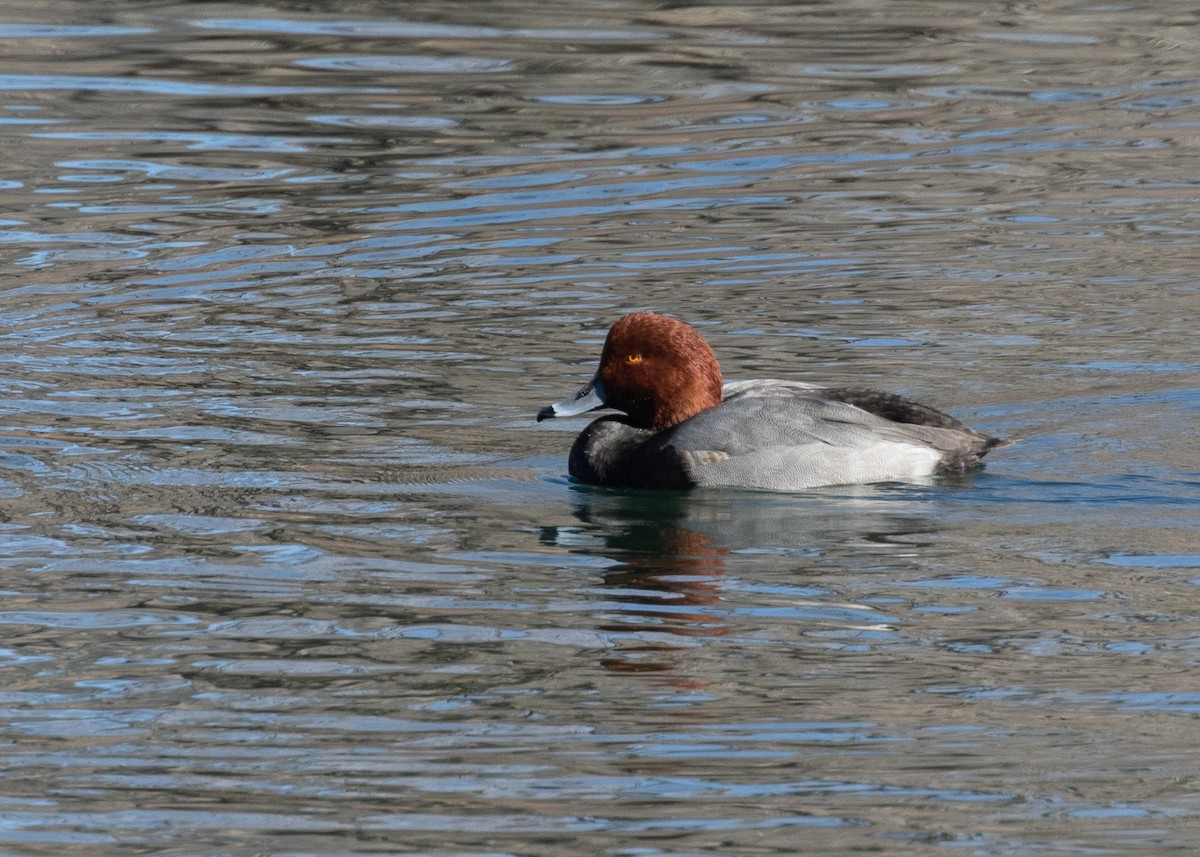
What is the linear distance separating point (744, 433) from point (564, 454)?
1216 millimetres

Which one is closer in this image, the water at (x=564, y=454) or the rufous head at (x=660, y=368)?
the water at (x=564, y=454)

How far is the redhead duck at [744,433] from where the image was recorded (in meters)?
8.92

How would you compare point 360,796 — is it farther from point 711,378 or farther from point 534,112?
point 534,112

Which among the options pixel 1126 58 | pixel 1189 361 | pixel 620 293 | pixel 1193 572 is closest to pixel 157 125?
pixel 620 293

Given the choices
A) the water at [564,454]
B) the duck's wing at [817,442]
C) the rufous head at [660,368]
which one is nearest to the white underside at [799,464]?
→ the duck's wing at [817,442]

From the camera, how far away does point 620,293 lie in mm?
12680

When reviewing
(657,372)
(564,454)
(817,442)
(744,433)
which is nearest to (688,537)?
(744,433)

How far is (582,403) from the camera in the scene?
30.8 feet

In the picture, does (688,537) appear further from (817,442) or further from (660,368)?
(660,368)

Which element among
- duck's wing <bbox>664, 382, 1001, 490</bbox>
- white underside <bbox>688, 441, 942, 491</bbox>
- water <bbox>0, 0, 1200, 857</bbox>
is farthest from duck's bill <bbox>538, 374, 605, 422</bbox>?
white underside <bbox>688, 441, 942, 491</bbox>

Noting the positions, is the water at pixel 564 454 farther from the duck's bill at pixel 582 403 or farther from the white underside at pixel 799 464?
the duck's bill at pixel 582 403

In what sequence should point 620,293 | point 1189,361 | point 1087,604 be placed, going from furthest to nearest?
1. point 620,293
2. point 1189,361
3. point 1087,604

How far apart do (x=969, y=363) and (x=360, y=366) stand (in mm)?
3154

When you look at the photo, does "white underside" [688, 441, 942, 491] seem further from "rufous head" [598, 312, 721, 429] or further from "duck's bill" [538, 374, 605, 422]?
"duck's bill" [538, 374, 605, 422]
